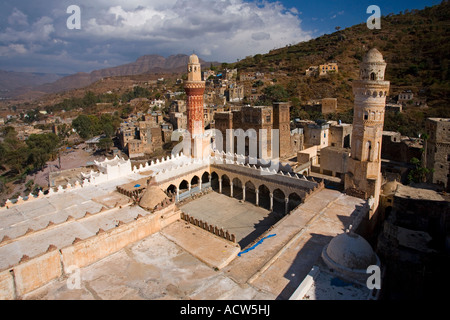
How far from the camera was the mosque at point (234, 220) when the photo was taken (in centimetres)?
1009

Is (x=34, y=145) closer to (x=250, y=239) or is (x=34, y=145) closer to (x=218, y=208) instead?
(x=218, y=208)

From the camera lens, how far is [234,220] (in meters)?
20.2

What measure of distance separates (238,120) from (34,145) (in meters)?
37.9

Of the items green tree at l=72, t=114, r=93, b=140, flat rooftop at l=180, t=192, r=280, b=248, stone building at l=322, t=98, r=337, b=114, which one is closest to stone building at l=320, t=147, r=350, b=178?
flat rooftop at l=180, t=192, r=280, b=248

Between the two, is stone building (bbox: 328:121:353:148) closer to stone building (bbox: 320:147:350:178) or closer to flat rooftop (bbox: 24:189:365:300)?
stone building (bbox: 320:147:350:178)

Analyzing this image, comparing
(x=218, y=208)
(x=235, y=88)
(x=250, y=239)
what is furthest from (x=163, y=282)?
(x=235, y=88)

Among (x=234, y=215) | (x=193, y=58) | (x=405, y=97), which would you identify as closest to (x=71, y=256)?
(x=234, y=215)

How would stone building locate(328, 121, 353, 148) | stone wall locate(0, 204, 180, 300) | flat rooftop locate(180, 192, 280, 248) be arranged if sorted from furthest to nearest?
stone building locate(328, 121, 353, 148) → flat rooftop locate(180, 192, 280, 248) → stone wall locate(0, 204, 180, 300)

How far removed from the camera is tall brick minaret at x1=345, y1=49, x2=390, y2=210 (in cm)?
1543

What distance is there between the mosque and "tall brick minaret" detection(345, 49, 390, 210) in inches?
2.1

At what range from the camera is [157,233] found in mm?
14383

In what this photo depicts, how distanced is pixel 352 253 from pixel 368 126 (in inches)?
344

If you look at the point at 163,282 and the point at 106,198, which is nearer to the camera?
the point at 163,282

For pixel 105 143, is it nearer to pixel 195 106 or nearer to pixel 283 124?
pixel 195 106
